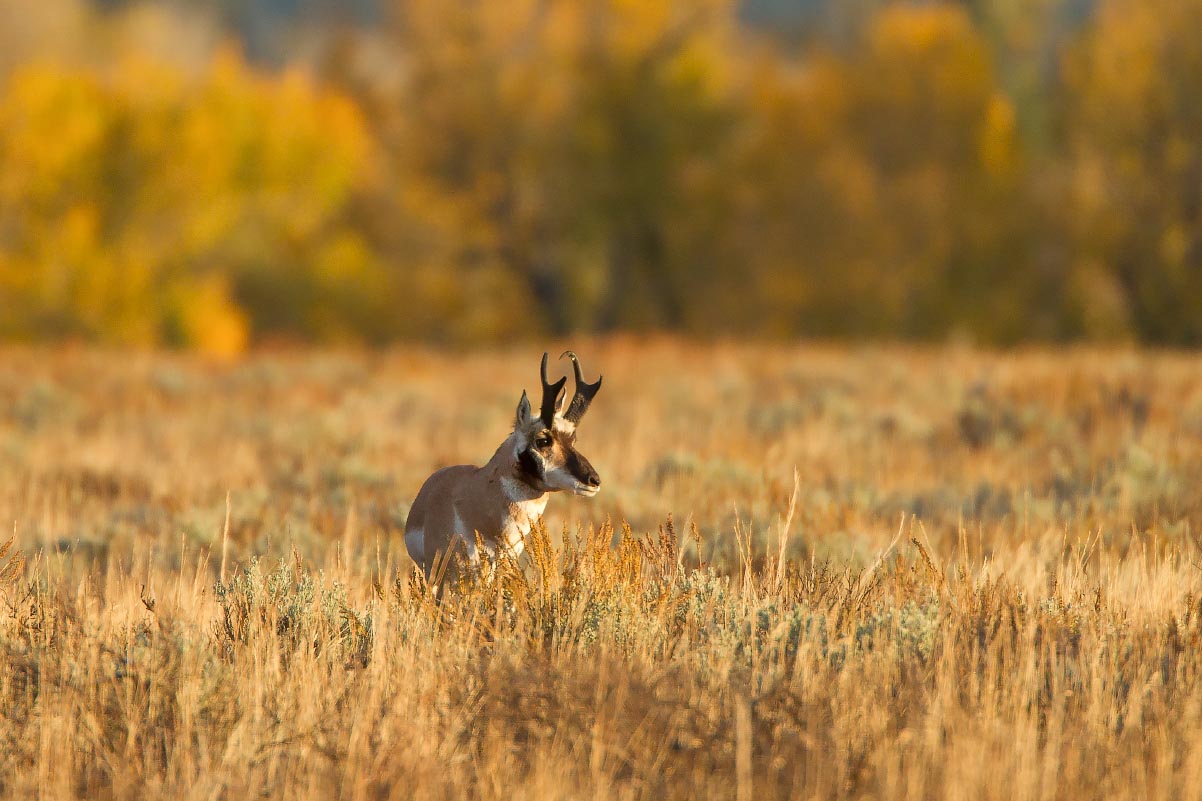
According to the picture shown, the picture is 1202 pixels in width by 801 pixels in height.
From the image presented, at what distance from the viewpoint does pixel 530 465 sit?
6.39 metres

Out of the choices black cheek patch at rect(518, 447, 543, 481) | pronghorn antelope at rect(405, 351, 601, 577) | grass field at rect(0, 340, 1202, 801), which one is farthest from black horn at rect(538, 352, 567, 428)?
grass field at rect(0, 340, 1202, 801)

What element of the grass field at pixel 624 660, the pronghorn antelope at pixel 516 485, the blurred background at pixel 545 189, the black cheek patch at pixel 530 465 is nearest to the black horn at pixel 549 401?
the pronghorn antelope at pixel 516 485

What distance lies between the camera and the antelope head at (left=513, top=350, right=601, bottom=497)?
20.4ft

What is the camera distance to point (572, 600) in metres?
5.97

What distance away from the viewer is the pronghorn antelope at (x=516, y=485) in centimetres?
626

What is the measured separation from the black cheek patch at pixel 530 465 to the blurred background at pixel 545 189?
1394 inches

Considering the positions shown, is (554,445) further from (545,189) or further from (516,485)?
(545,189)

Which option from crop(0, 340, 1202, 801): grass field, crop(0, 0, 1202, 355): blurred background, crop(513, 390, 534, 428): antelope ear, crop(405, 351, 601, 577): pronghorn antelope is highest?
crop(0, 0, 1202, 355): blurred background

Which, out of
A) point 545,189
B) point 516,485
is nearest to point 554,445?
point 516,485

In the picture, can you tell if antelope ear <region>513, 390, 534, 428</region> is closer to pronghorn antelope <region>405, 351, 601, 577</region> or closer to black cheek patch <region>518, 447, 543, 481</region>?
pronghorn antelope <region>405, 351, 601, 577</region>

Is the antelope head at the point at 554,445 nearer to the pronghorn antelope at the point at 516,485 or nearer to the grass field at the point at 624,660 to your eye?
the pronghorn antelope at the point at 516,485

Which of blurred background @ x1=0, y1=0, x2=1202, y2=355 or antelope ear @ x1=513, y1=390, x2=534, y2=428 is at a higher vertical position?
blurred background @ x1=0, y1=0, x2=1202, y2=355

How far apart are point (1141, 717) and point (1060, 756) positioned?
0.51 meters

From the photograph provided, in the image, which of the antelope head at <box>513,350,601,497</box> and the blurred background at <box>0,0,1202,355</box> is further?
the blurred background at <box>0,0,1202,355</box>
